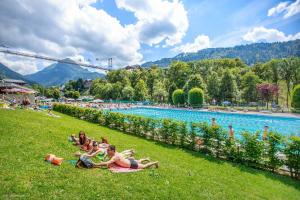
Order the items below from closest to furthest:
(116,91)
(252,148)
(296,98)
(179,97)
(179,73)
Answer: (252,148), (296,98), (179,97), (179,73), (116,91)

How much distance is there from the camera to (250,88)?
5450 cm

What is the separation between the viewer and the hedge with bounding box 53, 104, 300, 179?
8930mm

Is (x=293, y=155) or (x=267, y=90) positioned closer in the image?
(x=293, y=155)

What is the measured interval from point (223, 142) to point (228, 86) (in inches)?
1841

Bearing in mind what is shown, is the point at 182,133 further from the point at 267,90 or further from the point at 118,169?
the point at 267,90

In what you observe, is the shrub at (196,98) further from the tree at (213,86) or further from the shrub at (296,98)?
the shrub at (296,98)

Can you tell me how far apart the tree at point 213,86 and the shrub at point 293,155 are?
47.8m

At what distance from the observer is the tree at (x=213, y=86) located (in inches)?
2165

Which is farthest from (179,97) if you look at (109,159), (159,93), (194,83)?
(109,159)

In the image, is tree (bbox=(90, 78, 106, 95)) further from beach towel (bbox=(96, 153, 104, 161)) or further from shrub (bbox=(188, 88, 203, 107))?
beach towel (bbox=(96, 153, 104, 161))

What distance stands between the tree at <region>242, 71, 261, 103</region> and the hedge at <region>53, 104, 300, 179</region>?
1835 inches

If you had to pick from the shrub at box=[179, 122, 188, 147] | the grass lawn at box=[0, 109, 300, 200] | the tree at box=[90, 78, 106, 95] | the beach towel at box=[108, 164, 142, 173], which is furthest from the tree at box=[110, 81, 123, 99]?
the beach towel at box=[108, 164, 142, 173]

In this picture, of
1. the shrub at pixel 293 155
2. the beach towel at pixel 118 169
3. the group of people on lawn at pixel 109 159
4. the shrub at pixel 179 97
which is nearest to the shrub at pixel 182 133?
the group of people on lawn at pixel 109 159

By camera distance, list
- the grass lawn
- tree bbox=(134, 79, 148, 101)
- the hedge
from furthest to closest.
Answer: tree bbox=(134, 79, 148, 101), the hedge, the grass lawn
